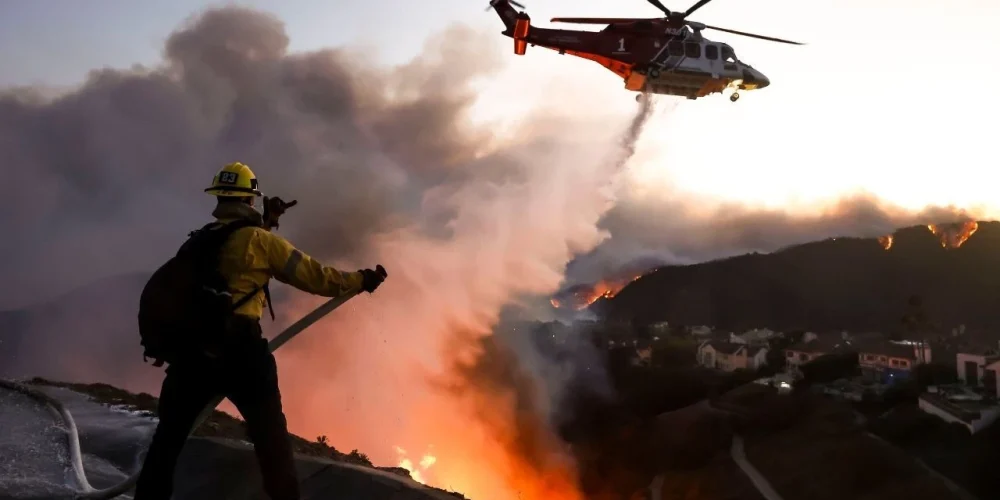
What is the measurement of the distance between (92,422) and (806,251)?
215362 mm

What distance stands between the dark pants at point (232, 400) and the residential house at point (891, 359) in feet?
208

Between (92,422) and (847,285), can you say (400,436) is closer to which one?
(92,422)

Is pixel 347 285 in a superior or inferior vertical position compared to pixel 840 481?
superior

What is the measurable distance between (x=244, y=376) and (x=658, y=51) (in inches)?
927

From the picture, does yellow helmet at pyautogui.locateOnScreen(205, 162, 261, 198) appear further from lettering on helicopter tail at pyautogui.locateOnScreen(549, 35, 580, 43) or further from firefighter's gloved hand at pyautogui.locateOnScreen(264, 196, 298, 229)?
lettering on helicopter tail at pyautogui.locateOnScreen(549, 35, 580, 43)

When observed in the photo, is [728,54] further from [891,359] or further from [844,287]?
[844,287]

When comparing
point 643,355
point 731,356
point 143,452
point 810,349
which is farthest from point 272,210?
point 643,355

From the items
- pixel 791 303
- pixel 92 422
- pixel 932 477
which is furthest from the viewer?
pixel 791 303

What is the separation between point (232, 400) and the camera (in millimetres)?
3898

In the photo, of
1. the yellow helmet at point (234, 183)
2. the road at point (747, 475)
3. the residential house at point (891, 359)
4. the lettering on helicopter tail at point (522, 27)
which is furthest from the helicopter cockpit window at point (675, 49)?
the residential house at point (891, 359)

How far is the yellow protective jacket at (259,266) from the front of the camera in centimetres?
387

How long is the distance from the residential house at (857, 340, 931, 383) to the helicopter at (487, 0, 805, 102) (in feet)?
145

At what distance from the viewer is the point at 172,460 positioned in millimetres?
3957

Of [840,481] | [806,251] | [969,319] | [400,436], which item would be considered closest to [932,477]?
[840,481]
